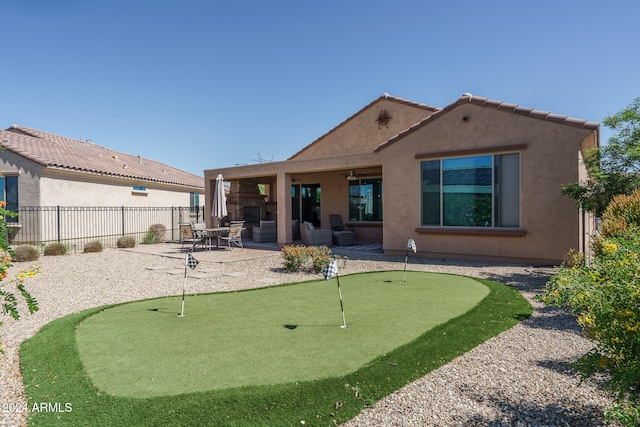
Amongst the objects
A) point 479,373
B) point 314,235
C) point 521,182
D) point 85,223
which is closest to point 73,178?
point 85,223

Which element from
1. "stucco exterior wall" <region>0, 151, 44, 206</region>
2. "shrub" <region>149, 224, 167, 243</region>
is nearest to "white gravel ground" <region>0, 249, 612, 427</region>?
"stucco exterior wall" <region>0, 151, 44, 206</region>

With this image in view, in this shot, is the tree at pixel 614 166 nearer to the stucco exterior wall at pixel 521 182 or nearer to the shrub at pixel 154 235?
the stucco exterior wall at pixel 521 182

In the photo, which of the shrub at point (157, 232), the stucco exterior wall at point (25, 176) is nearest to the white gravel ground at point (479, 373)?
the stucco exterior wall at point (25, 176)

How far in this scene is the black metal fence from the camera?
16.0 m

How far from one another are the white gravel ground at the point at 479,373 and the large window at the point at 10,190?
37.4 ft

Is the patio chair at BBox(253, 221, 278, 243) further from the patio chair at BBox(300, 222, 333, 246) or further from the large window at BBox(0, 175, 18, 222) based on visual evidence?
the large window at BBox(0, 175, 18, 222)

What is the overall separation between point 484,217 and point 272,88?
12.8m

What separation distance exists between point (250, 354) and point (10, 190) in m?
19.6

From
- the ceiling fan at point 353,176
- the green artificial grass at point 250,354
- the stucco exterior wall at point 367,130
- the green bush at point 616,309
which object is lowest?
the green artificial grass at point 250,354

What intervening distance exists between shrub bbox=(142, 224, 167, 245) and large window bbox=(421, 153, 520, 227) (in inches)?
575

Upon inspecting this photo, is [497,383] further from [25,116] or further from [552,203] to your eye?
[25,116]

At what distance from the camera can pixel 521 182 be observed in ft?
32.0

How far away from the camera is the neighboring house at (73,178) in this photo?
16312 mm

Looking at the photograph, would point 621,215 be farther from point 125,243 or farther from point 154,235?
point 154,235
